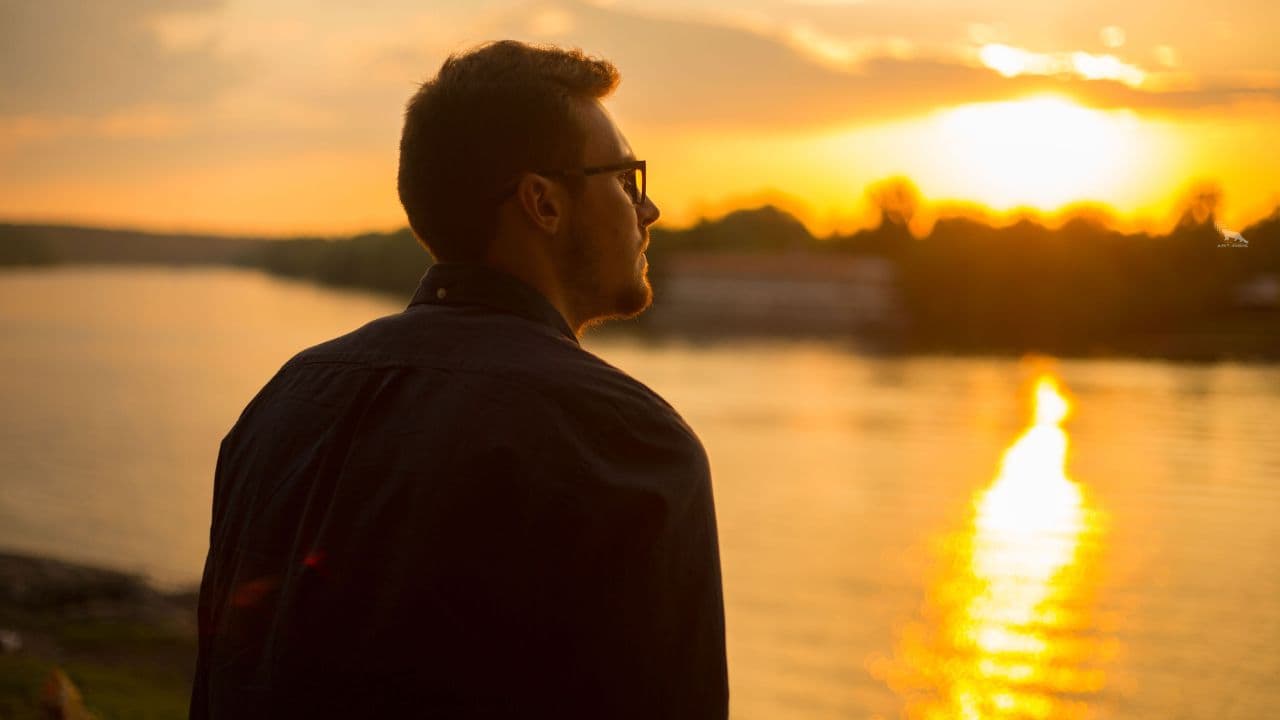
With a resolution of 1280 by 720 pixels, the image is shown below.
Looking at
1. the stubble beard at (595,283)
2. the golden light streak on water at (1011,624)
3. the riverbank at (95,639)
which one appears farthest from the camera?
the golden light streak on water at (1011,624)

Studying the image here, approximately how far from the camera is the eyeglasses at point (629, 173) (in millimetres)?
1468

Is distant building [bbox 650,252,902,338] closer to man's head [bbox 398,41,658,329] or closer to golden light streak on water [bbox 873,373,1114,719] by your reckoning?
golden light streak on water [bbox 873,373,1114,719]

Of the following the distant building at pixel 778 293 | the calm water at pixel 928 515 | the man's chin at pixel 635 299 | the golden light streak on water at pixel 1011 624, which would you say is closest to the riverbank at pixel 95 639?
the calm water at pixel 928 515

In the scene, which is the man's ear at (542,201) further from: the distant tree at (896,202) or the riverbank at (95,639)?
the distant tree at (896,202)

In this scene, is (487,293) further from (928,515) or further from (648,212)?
(928,515)

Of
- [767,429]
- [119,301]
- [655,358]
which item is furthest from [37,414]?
[119,301]

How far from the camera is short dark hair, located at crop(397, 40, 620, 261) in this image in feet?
4.63

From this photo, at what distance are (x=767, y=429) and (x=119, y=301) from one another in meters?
93.4

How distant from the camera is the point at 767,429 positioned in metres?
36.2

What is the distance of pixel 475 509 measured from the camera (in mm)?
1201

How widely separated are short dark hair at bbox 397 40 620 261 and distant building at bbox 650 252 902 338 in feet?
274

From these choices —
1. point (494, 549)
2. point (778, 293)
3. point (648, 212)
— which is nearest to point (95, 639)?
point (648, 212)

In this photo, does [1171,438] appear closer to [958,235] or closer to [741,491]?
[741,491]

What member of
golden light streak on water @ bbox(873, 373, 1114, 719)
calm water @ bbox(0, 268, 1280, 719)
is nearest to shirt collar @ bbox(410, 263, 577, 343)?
calm water @ bbox(0, 268, 1280, 719)
